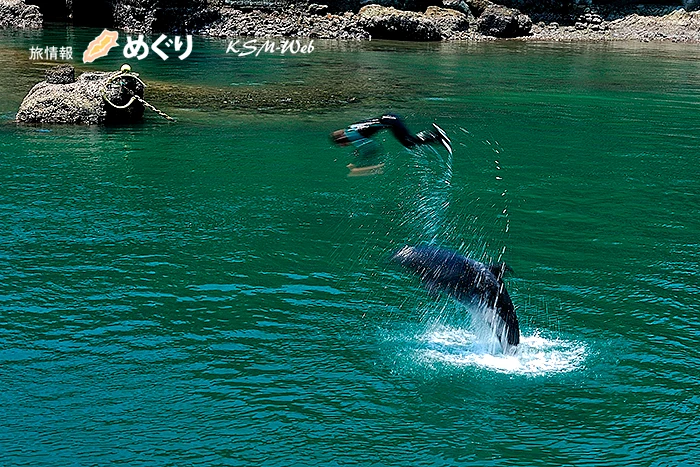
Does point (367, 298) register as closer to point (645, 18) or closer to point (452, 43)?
point (452, 43)

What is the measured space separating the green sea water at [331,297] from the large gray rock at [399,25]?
27880 millimetres

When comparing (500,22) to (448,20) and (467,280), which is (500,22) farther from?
(467,280)

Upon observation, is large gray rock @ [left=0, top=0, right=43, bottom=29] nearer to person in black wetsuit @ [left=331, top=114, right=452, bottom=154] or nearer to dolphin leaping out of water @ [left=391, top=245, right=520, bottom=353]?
person in black wetsuit @ [left=331, top=114, right=452, bottom=154]

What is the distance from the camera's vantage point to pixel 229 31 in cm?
4959

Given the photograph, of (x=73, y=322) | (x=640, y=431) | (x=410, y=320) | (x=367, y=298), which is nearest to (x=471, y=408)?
(x=640, y=431)

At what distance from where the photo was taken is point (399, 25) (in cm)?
5012

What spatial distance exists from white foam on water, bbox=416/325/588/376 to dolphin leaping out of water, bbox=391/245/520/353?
1.40 ft

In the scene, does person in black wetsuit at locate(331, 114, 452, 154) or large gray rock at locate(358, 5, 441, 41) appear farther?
large gray rock at locate(358, 5, 441, 41)

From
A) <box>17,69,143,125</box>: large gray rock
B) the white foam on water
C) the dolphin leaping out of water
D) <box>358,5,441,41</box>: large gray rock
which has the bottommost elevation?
the white foam on water

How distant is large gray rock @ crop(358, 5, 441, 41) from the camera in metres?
50.0

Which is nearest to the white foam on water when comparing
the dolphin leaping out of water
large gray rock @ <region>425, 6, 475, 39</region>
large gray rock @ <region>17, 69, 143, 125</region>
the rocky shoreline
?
the dolphin leaping out of water

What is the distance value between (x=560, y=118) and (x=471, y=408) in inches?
672

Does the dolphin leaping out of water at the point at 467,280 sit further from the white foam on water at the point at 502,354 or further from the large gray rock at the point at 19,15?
the large gray rock at the point at 19,15

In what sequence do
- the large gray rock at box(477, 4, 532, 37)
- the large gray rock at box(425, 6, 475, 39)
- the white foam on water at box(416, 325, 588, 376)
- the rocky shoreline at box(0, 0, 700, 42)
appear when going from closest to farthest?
the white foam on water at box(416, 325, 588, 376)
the rocky shoreline at box(0, 0, 700, 42)
the large gray rock at box(425, 6, 475, 39)
the large gray rock at box(477, 4, 532, 37)
